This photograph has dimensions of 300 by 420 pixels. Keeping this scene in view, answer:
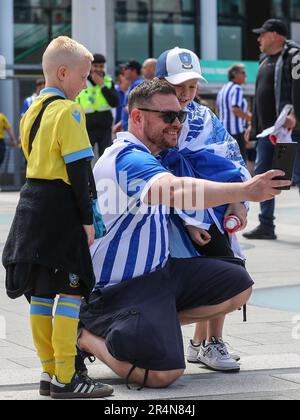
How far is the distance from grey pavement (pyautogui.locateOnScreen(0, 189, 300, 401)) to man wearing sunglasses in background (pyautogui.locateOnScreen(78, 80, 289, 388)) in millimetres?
177

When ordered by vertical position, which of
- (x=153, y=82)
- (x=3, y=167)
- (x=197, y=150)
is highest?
(x=153, y=82)

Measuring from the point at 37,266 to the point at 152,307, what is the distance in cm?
64

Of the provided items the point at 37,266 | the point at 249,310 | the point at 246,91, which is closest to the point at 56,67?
the point at 37,266

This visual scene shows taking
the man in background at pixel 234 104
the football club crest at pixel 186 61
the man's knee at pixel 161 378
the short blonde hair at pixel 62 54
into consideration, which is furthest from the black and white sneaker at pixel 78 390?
the man in background at pixel 234 104

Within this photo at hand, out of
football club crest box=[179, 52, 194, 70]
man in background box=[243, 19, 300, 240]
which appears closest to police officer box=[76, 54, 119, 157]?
man in background box=[243, 19, 300, 240]

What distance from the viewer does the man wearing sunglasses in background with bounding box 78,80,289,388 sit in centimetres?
503

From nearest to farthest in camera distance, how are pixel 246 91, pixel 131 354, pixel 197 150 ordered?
pixel 131 354, pixel 197 150, pixel 246 91

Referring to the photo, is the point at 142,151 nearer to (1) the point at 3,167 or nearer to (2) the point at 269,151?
(2) the point at 269,151

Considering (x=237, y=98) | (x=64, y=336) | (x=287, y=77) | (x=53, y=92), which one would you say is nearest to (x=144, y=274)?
(x=64, y=336)

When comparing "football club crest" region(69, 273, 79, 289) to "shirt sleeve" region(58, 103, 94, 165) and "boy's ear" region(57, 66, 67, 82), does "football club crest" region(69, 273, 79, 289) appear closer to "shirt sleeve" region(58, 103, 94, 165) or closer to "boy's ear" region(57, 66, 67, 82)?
"shirt sleeve" region(58, 103, 94, 165)

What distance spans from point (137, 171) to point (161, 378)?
36.8 inches

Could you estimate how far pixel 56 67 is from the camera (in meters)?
4.87

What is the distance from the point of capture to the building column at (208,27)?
32.5m

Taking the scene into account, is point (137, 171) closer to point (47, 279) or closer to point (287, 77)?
point (47, 279)
